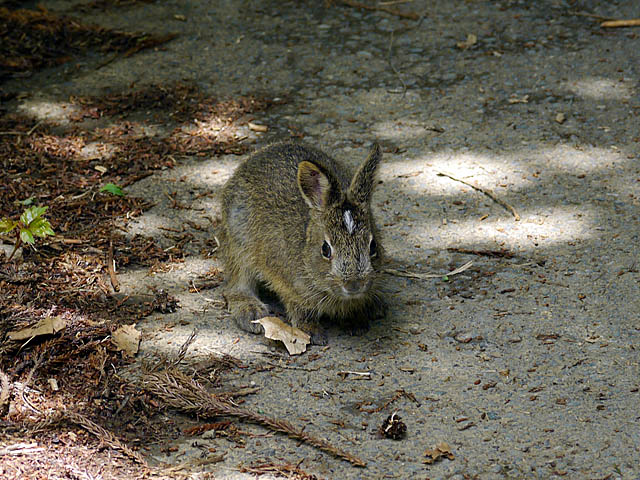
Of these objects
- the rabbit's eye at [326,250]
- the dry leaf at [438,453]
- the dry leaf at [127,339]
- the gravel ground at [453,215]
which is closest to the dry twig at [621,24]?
the gravel ground at [453,215]

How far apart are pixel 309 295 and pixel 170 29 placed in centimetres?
511

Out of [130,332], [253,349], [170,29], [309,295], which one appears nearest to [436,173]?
[309,295]

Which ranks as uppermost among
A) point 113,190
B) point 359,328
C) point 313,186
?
point 313,186

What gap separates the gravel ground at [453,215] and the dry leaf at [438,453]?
0.04 m

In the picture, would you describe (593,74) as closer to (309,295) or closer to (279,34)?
(279,34)

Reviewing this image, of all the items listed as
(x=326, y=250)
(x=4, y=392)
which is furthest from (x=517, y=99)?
(x=4, y=392)

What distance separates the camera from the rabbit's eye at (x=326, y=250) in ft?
14.3

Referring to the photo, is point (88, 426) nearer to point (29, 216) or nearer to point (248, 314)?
point (248, 314)

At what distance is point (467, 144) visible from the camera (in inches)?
254

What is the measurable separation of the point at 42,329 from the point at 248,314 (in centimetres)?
116

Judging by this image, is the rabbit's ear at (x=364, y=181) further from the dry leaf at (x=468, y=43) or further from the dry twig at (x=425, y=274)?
the dry leaf at (x=468, y=43)

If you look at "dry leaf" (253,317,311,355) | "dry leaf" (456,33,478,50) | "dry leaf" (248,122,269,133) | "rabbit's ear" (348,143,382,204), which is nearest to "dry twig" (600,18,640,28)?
"dry leaf" (456,33,478,50)

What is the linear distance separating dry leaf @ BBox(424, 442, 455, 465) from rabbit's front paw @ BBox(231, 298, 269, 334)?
1.38 metres

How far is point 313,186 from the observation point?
442cm
